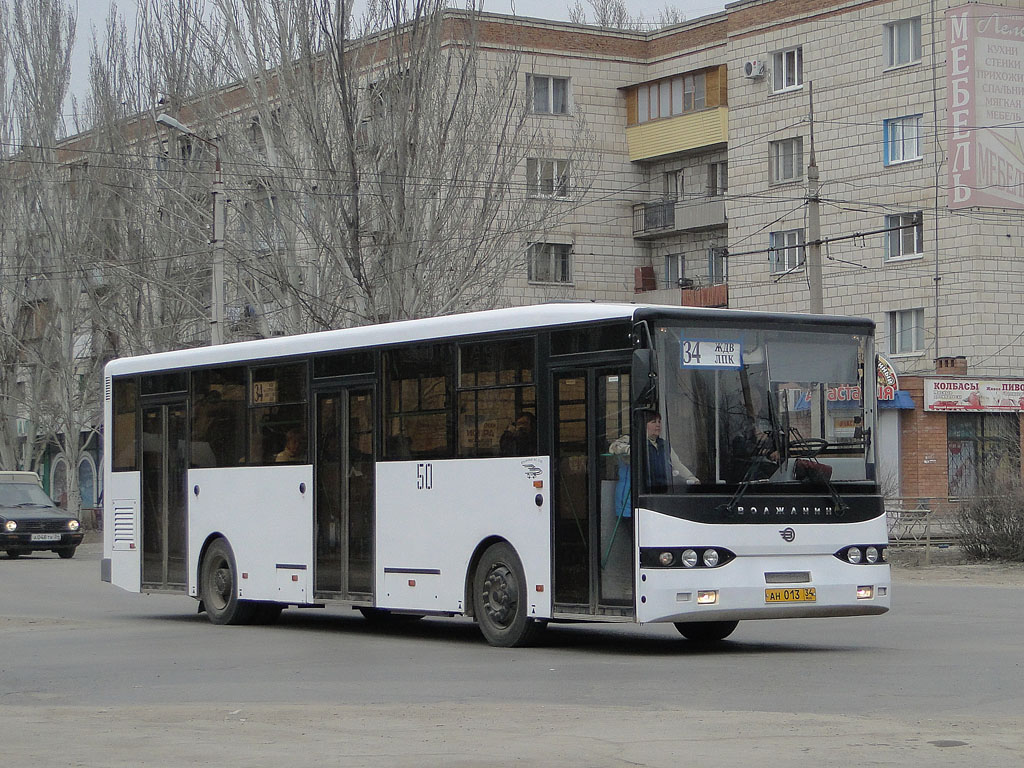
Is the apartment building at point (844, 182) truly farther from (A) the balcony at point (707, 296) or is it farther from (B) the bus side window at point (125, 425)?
(B) the bus side window at point (125, 425)

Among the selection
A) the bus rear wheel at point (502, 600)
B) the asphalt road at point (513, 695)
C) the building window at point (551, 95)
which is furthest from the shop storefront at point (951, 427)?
the bus rear wheel at point (502, 600)

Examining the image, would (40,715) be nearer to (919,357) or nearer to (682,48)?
(919,357)

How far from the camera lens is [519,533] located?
1533 centimetres

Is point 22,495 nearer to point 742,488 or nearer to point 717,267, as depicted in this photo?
point 717,267

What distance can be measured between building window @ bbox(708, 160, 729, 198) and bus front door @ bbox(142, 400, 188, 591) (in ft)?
132

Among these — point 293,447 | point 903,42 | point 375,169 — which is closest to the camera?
point 293,447

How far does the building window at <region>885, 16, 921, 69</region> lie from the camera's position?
165 feet

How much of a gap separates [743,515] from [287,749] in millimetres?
5894

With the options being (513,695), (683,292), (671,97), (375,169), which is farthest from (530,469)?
(671,97)

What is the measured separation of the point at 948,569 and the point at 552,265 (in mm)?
32939

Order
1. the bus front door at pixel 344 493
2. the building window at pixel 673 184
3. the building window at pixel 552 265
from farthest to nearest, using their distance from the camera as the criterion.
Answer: the building window at pixel 673 184
the building window at pixel 552 265
the bus front door at pixel 344 493

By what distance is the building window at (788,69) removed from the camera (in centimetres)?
5472

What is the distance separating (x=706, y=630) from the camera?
1614 centimetres

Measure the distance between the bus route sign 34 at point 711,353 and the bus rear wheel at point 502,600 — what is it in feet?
7.64
